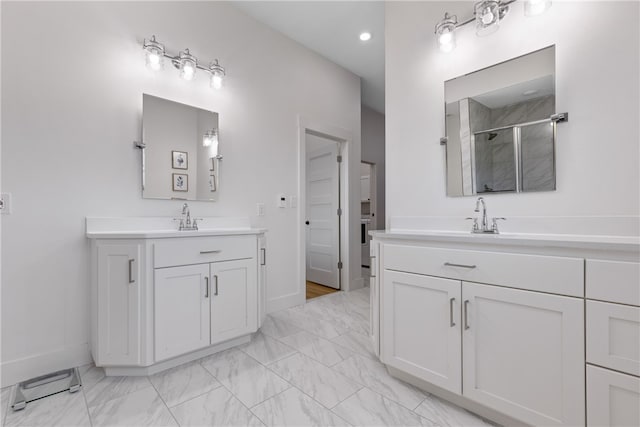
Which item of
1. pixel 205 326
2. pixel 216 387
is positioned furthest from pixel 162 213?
pixel 216 387

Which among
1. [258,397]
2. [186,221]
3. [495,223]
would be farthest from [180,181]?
[495,223]

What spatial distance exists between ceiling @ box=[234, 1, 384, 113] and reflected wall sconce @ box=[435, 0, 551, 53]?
105 cm

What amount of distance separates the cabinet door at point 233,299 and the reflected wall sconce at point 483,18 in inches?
78.1

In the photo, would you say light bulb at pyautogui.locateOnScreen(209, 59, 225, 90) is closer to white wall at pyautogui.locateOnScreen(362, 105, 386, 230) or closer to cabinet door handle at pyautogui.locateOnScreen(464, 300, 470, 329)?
cabinet door handle at pyautogui.locateOnScreen(464, 300, 470, 329)

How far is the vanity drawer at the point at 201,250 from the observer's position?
1.74 m

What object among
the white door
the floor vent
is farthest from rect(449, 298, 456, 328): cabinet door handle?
the white door

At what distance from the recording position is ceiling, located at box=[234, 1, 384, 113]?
2.61 metres

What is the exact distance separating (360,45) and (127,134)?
2493mm

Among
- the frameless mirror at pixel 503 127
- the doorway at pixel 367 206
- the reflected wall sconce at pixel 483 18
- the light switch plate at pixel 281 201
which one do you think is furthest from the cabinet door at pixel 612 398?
the doorway at pixel 367 206

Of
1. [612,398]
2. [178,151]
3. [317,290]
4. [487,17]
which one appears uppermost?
[487,17]

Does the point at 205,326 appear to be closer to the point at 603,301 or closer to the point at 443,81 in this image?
the point at 603,301

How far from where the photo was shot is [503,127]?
5.59 feet

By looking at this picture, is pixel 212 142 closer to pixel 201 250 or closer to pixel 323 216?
pixel 201 250

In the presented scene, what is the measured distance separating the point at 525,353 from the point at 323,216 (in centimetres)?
301
